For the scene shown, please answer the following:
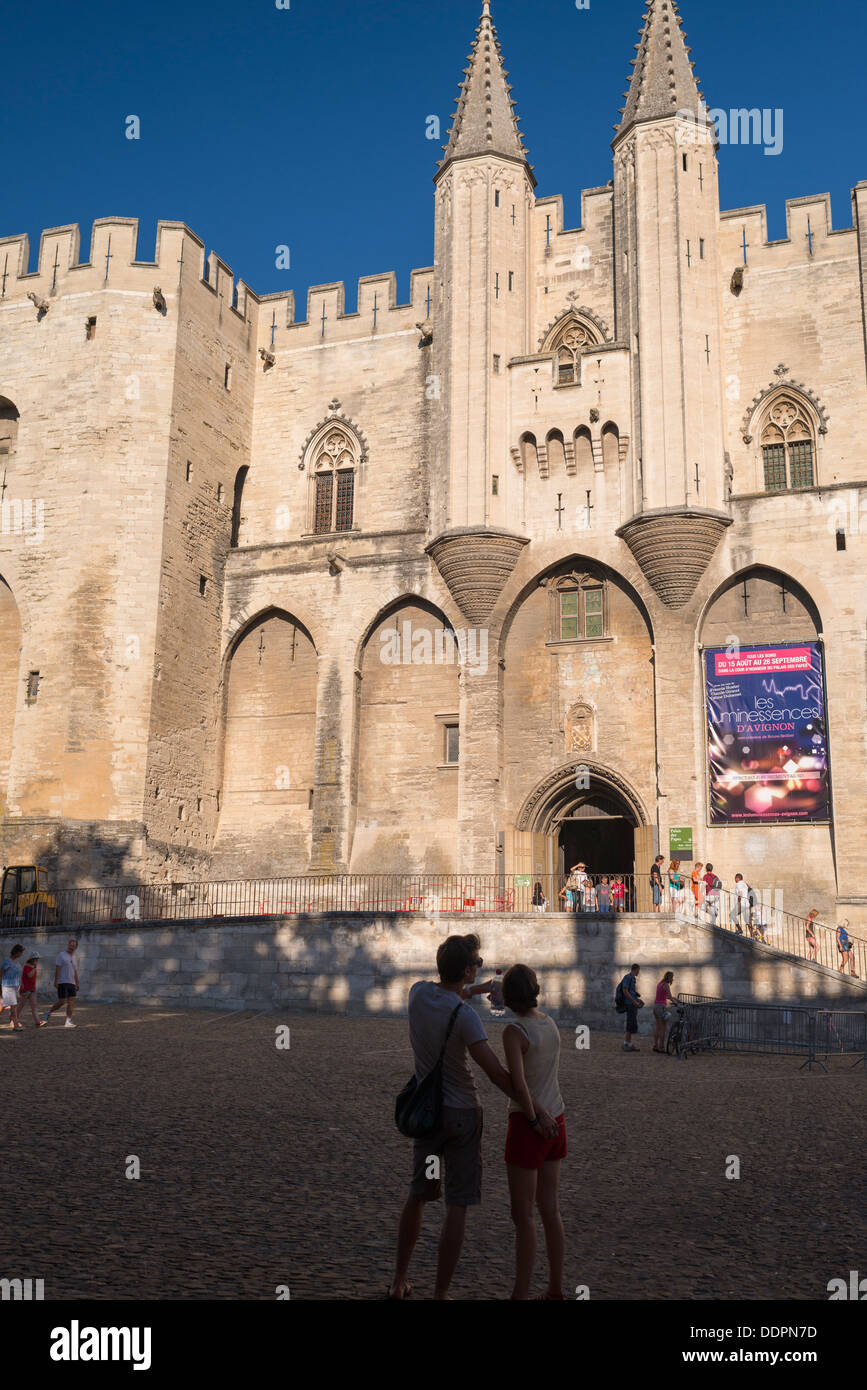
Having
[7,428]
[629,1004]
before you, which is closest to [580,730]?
[629,1004]

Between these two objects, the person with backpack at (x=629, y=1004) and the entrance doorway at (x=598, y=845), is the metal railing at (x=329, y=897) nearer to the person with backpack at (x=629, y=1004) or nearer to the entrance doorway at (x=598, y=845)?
the entrance doorway at (x=598, y=845)

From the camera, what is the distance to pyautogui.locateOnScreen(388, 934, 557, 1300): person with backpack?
473 centimetres

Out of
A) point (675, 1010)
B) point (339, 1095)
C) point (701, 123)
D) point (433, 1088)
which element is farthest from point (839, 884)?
point (433, 1088)

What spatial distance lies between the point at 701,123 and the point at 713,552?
991cm

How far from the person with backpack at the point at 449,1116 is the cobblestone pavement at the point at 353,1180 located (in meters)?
0.58

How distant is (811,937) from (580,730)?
700 cm

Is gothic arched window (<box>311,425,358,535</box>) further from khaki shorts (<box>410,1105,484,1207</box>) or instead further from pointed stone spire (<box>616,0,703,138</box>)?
khaki shorts (<box>410,1105,484,1207</box>)

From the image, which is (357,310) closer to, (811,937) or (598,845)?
(598,845)

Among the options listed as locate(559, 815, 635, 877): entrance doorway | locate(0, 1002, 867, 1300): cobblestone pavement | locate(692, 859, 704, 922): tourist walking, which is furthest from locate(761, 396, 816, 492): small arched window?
locate(0, 1002, 867, 1300): cobblestone pavement

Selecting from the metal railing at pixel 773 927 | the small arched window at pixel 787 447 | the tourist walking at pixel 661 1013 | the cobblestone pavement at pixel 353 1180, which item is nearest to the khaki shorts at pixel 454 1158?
the cobblestone pavement at pixel 353 1180

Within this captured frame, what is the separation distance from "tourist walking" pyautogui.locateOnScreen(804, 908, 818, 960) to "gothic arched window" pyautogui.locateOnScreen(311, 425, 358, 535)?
47.4ft

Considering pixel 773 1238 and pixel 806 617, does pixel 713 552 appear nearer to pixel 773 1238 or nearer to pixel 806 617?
pixel 806 617

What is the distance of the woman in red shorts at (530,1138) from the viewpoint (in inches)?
191

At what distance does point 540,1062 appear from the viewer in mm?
5090
